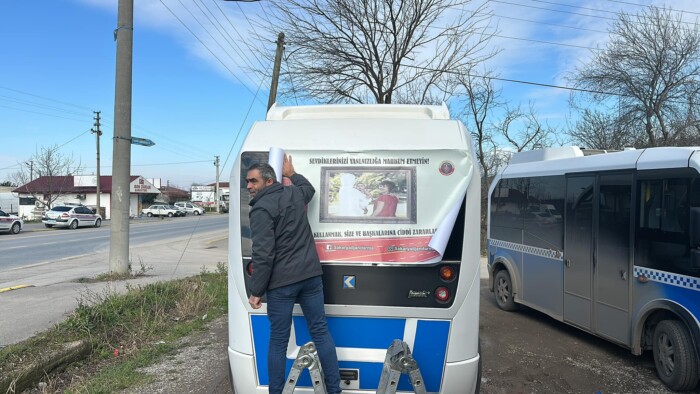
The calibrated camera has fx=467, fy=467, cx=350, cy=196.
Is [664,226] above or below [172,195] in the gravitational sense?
below

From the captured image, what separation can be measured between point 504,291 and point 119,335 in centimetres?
589

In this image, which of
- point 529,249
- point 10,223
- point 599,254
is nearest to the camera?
point 599,254

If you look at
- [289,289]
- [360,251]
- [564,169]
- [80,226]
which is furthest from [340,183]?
[80,226]

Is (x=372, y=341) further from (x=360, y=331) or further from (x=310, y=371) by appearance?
(x=310, y=371)

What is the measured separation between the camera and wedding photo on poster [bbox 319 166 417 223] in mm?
3299

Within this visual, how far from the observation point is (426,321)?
327cm

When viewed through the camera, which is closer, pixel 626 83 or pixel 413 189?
pixel 413 189

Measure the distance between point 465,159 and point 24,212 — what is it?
61.1 m

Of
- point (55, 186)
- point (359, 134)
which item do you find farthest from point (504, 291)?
point (55, 186)

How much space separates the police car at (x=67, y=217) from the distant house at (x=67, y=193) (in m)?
11.5

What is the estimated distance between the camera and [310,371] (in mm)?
3121

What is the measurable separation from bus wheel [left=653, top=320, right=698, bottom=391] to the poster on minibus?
10.0 feet

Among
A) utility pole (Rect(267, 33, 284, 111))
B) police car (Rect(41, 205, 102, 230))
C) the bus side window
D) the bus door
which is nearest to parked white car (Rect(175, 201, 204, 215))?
police car (Rect(41, 205, 102, 230))

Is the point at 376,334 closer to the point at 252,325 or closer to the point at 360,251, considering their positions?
the point at 360,251
